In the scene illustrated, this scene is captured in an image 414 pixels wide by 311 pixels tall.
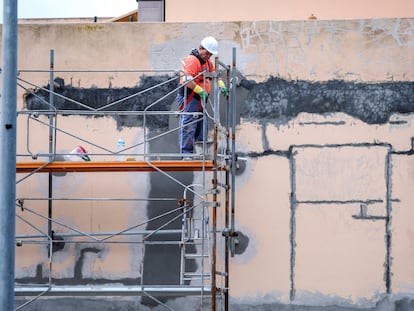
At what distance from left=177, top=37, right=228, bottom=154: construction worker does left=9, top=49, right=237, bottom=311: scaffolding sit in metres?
0.14

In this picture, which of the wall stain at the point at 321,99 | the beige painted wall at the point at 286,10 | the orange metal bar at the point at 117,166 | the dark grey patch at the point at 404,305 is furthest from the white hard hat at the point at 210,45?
the beige painted wall at the point at 286,10

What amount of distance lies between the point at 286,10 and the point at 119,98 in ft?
19.4

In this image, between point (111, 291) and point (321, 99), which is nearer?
point (111, 291)

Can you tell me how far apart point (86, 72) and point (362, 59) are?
11.0 ft

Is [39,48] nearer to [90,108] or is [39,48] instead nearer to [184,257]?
[90,108]

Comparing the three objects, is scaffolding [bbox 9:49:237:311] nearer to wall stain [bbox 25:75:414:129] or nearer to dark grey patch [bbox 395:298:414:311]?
wall stain [bbox 25:75:414:129]

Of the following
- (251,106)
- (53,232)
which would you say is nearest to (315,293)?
(251,106)

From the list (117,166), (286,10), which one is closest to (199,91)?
(117,166)

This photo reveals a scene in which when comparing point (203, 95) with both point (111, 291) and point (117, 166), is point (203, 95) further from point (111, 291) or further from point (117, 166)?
point (111, 291)

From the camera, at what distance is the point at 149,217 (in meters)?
10.8

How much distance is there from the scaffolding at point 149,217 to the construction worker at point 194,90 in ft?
0.47

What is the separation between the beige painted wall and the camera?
15820 millimetres

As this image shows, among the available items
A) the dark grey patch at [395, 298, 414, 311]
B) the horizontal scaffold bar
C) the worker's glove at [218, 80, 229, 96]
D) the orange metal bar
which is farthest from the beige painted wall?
the horizontal scaffold bar

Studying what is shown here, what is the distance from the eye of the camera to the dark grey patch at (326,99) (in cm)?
1072
